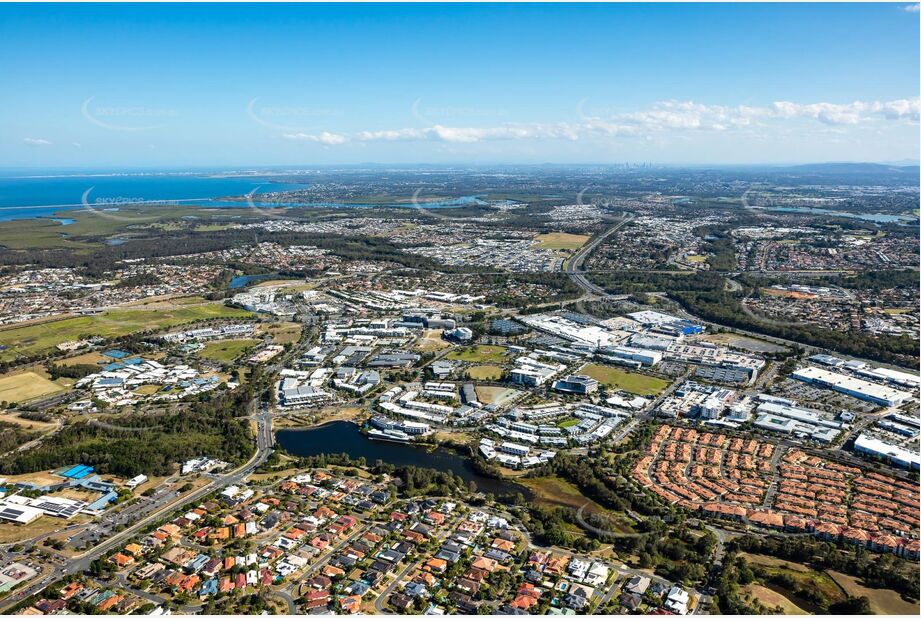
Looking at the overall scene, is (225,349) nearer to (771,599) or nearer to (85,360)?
(85,360)

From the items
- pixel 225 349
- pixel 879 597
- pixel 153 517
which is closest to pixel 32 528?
pixel 153 517

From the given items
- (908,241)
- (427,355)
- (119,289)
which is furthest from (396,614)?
(908,241)

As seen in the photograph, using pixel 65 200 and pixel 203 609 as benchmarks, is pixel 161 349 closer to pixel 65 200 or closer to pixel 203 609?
pixel 203 609

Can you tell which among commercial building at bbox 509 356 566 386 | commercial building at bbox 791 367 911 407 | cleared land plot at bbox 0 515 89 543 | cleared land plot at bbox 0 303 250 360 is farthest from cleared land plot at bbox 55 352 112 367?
commercial building at bbox 791 367 911 407

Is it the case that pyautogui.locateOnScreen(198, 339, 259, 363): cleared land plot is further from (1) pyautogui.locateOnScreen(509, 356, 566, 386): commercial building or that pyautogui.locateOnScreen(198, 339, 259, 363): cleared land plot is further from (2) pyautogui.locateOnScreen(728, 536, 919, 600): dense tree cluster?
(2) pyautogui.locateOnScreen(728, 536, 919, 600): dense tree cluster

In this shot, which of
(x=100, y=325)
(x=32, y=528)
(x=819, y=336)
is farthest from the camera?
(x=100, y=325)

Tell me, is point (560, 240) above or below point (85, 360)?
above
